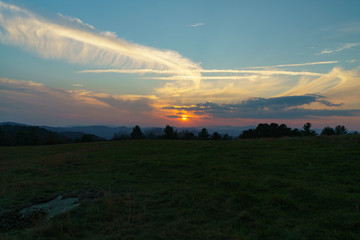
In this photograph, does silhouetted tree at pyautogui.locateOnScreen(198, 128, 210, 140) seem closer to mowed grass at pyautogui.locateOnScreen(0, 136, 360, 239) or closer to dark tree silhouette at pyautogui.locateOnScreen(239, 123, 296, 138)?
dark tree silhouette at pyautogui.locateOnScreen(239, 123, 296, 138)

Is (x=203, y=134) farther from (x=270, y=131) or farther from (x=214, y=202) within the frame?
(x=214, y=202)

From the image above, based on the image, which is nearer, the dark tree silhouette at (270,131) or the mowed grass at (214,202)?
the mowed grass at (214,202)

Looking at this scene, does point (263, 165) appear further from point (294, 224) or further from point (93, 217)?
point (93, 217)

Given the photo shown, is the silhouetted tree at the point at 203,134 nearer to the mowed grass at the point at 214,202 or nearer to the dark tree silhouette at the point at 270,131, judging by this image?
the dark tree silhouette at the point at 270,131

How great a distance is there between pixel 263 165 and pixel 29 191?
15.2 meters

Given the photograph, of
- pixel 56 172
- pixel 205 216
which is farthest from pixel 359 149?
→ pixel 56 172

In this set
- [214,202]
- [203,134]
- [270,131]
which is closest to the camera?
[214,202]

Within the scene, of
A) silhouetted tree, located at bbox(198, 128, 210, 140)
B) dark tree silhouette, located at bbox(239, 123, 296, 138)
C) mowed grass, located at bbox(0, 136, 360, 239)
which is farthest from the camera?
silhouetted tree, located at bbox(198, 128, 210, 140)

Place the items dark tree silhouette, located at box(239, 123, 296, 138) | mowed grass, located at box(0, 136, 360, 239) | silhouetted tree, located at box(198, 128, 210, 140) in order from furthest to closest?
1. silhouetted tree, located at box(198, 128, 210, 140)
2. dark tree silhouette, located at box(239, 123, 296, 138)
3. mowed grass, located at box(0, 136, 360, 239)

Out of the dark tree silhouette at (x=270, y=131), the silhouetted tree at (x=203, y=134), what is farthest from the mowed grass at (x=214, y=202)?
the silhouetted tree at (x=203, y=134)

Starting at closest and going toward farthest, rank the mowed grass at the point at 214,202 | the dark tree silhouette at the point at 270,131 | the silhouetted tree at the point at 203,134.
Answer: the mowed grass at the point at 214,202, the dark tree silhouette at the point at 270,131, the silhouetted tree at the point at 203,134

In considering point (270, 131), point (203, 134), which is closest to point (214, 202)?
point (270, 131)

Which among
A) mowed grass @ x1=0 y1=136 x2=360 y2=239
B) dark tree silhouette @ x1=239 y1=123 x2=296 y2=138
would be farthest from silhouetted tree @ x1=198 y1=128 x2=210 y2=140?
mowed grass @ x1=0 y1=136 x2=360 y2=239

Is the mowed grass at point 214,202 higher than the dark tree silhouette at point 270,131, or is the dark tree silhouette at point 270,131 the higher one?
the dark tree silhouette at point 270,131
